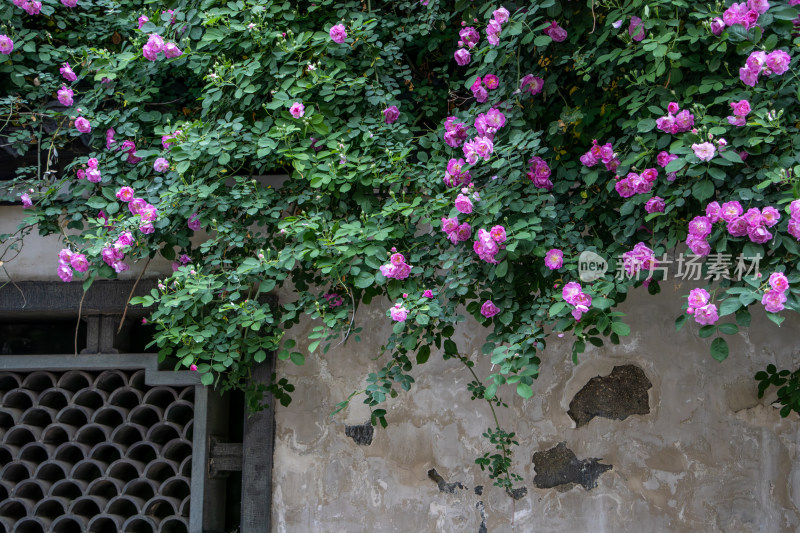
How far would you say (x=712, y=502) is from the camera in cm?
303

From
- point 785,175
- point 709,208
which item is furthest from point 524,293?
point 785,175

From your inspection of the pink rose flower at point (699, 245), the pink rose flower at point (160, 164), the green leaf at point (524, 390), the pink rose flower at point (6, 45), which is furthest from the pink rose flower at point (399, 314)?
the pink rose flower at point (6, 45)

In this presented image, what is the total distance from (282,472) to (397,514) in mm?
555

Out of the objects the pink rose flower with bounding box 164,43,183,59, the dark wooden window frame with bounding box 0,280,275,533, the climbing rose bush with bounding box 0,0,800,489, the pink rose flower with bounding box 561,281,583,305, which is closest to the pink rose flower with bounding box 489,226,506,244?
the climbing rose bush with bounding box 0,0,800,489

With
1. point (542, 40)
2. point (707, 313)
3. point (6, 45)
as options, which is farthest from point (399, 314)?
point (6, 45)

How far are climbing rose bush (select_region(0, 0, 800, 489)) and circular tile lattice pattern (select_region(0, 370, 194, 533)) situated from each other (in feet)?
1.86

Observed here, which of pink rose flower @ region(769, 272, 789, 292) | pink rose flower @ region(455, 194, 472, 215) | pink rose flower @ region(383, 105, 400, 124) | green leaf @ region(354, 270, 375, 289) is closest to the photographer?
pink rose flower @ region(769, 272, 789, 292)

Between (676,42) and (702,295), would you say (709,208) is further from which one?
(676,42)

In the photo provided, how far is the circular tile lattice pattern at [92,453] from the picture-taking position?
3357 millimetres

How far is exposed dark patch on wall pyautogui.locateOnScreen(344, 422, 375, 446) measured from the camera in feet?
10.9

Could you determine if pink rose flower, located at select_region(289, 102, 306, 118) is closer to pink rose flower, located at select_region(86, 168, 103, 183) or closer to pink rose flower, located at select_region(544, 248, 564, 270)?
pink rose flower, located at select_region(86, 168, 103, 183)

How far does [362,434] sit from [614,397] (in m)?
1.13

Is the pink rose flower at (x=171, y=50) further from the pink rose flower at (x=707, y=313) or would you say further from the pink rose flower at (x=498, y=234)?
the pink rose flower at (x=707, y=313)

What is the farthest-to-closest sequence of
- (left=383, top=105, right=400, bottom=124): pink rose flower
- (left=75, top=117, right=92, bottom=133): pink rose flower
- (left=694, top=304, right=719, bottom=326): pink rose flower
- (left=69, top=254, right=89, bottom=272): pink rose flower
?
(left=75, top=117, right=92, bottom=133): pink rose flower < (left=69, top=254, right=89, bottom=272): pink rose flower < (left=383, top=105, right=400, bottom=124): pink rose flower < (left=694, top=304, right=719, bottom=326): pink rose flower
